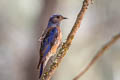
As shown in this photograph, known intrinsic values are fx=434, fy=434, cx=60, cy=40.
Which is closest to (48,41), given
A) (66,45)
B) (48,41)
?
(48,41)

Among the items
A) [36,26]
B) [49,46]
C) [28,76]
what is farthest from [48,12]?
[49,46]

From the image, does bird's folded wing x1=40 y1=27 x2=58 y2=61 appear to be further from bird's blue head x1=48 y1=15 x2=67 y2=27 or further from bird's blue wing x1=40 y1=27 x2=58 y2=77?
bird's blue head x1=48 y1=15 x2=67 y2=27

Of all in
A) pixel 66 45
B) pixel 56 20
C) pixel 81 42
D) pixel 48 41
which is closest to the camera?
pixel 66 45

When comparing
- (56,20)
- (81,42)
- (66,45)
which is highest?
(66,45)

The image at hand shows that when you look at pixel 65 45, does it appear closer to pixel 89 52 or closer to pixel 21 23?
pixel 89 52

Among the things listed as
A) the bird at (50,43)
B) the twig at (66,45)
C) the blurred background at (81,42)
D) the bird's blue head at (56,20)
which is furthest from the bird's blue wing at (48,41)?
Result: the blurred background at (81,42)

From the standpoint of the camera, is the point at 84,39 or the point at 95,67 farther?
the point at 95,67

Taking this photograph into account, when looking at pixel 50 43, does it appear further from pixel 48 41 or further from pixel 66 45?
pixel 66 45

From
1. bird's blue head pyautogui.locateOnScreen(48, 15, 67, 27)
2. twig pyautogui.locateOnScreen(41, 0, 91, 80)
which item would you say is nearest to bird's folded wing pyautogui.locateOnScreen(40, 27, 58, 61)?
bird's blue head pyautogui.locateOnScreen(48, 15, 67, 27)

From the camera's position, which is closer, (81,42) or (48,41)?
(48,41)

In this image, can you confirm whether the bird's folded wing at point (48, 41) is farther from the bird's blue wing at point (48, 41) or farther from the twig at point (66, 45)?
the twig at point (66, 45)

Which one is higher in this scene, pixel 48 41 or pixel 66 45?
pixel 66 45
